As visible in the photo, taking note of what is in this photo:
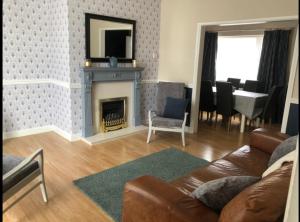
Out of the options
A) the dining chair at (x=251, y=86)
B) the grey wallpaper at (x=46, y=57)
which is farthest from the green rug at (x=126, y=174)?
the dining chair at (x=251, y=86)

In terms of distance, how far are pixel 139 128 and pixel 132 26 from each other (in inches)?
76.1

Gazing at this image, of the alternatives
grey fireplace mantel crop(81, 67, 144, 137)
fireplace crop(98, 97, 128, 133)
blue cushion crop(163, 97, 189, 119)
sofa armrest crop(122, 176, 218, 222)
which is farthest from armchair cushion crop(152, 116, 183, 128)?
sofa armrest crop(122, 176, 218, 222)

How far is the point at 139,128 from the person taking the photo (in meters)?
4.74

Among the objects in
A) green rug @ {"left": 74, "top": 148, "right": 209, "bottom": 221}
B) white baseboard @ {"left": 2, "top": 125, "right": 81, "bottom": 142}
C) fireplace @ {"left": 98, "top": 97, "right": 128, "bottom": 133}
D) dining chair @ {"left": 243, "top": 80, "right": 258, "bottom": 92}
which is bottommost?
green rug @ {"left": 74, "top": 148, "right": 209, "bottom": 221}

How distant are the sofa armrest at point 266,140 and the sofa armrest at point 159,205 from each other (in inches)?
60.8

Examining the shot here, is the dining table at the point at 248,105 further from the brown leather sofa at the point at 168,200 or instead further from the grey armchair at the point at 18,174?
the grey armchair at the point at 18,174

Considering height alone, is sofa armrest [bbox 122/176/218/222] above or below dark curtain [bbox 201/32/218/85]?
below

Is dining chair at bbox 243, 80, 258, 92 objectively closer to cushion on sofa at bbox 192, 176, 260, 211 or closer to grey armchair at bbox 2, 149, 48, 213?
cushion on sofa at bbox 192, 176, 260, 211

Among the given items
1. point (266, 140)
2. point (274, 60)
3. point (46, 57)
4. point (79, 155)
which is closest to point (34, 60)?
point (46, 57)

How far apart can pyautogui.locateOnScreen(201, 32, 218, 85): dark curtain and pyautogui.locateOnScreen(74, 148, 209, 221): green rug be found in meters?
3.97

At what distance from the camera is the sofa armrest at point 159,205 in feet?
4.57

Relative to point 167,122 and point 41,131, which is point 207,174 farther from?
point 41,131

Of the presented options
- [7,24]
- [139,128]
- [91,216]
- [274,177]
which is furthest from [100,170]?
[7,24]

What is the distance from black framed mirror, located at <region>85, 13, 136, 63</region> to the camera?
3917mm
